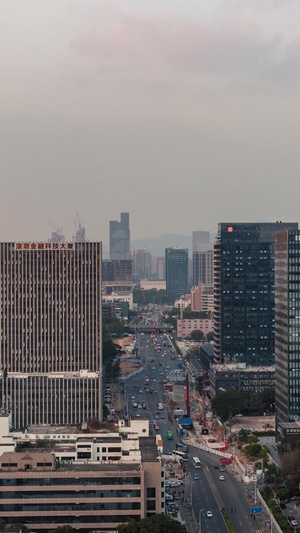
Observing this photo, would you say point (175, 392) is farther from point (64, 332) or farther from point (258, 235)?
point (64, 332)

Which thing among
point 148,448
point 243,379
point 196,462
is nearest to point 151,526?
point 148,448

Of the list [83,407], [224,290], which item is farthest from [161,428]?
[224,290]

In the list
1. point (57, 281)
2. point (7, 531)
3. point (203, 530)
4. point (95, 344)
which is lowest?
point (203, 530)

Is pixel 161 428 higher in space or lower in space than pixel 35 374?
lower

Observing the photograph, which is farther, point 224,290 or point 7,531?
point 224,290

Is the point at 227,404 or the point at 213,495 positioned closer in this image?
the point at 213,495

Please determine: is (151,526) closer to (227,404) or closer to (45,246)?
(45,246)

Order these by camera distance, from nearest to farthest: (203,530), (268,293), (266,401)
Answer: (203,530), (266,401), (268,293)
